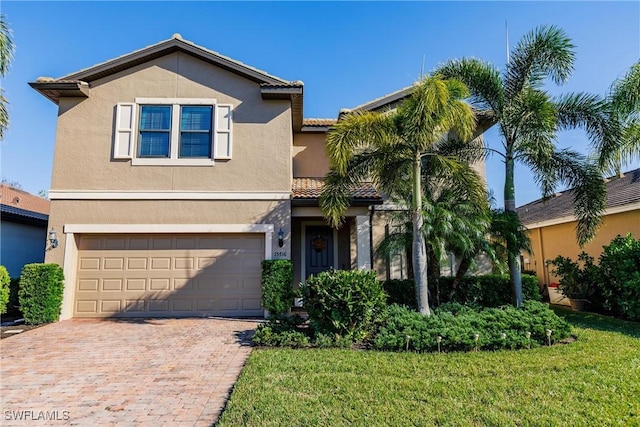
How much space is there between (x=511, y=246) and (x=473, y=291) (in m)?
2.20

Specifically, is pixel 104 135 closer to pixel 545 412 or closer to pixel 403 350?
pixel 403 350

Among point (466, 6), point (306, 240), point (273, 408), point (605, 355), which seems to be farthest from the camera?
point (306, 240)

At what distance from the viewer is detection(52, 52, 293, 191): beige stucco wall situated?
35.3 ft

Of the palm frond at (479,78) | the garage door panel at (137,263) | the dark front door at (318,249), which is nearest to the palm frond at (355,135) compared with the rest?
the palm frond at (479,78)

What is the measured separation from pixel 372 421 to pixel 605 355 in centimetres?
528

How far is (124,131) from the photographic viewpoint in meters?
10.9

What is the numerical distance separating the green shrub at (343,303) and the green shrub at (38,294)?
754 centimetres

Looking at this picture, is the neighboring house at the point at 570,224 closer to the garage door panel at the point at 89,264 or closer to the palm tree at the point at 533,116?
the palm tree at the point at 533,116

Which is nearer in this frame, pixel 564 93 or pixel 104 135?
pixel 564 93

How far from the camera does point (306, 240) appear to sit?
12.9 m

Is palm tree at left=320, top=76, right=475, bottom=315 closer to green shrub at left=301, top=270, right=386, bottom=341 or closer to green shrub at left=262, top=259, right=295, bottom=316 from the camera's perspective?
green shrub at left=301, top=270, right=386, bottom=341

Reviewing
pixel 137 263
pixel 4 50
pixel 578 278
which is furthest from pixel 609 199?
pixel 4 50

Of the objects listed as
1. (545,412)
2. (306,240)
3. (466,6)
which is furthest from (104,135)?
(545,412)

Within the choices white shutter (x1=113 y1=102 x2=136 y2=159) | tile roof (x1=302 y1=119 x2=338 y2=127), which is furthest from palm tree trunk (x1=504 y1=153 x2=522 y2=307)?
white shutter (x1=113 y1=102 x2=136 y2=159)
